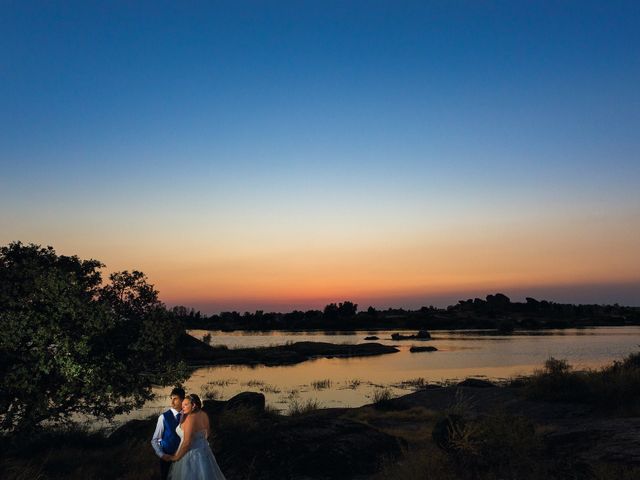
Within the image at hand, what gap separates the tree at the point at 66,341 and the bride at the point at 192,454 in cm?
361

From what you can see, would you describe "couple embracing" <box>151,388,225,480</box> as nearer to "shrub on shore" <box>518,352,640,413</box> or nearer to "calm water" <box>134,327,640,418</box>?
"shrub on shore" <box>518,352,640,413</box>

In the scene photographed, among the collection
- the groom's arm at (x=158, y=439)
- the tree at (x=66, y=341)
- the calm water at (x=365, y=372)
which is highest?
the tree at (x=66, y=341)

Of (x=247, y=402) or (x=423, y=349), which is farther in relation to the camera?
(x=423, y=349)

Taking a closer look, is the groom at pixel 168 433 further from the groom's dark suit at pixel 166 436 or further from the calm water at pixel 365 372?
the calm water at pixel 365 372

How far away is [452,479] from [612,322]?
153m

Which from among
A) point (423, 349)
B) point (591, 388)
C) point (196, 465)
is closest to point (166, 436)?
point (196, 465)

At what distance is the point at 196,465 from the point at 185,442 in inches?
17.0

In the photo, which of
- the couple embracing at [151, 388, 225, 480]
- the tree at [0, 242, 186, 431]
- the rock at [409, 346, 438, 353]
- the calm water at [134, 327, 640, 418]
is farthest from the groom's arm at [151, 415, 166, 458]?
the rock at [409, 346, 438, 353]

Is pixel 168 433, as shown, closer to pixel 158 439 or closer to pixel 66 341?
pixel 158 439

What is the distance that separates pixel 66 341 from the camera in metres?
11.8

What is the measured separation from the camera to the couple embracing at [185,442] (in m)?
9.16

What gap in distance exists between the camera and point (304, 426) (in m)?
15.9

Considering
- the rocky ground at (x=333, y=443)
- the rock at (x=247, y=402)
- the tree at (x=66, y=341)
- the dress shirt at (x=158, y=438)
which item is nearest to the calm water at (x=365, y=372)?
the rock at (x=247, y=402)

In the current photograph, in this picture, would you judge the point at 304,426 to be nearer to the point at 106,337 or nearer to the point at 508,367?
the point at 106,337
